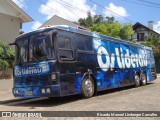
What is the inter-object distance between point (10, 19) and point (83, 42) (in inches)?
407

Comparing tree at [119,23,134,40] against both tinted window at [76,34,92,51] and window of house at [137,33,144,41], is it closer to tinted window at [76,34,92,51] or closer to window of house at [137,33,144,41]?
window of house at [137,33,144,41]

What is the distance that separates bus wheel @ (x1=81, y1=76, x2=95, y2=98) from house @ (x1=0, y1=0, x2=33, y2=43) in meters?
9.82

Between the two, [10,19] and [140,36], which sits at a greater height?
[140,36]

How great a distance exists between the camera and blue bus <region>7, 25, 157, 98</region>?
12039mm

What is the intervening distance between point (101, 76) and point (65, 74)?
3.20 metres

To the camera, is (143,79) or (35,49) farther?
(143,79)

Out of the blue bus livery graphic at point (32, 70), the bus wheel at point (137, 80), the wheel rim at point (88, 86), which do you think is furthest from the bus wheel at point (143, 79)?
the blue bus livery graphic at point (32, 70)

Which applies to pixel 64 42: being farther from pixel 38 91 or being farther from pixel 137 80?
pixel 137 80

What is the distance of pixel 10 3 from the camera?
22531mm

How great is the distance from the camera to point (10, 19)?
23.0m

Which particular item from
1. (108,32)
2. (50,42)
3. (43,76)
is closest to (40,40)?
(50,42)

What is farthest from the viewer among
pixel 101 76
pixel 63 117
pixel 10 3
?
pixel 10 3

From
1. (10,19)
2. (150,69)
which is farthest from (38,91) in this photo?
(150,69)

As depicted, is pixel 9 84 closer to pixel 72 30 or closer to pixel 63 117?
pixel 72 30
